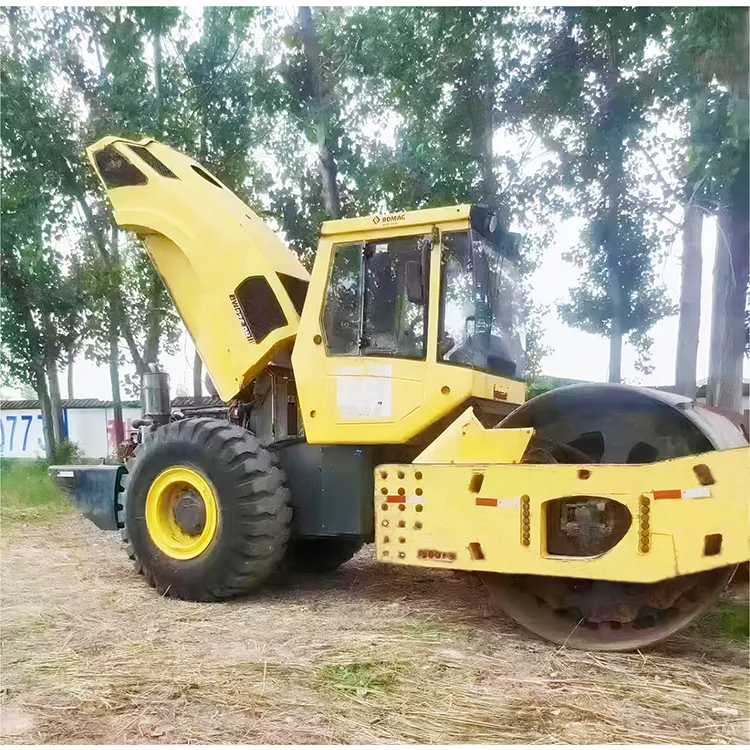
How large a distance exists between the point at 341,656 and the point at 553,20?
113 inches

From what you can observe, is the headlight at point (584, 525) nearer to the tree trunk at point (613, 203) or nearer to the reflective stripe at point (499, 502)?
the reflective stripe at point (499, 502)

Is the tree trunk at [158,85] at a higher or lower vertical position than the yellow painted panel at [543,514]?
higher

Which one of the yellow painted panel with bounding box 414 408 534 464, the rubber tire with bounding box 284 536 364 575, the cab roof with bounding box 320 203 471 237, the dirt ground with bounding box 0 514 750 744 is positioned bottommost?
the rubber tire with bounding box 284 536 364 575

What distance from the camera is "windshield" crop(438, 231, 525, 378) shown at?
2979 mm

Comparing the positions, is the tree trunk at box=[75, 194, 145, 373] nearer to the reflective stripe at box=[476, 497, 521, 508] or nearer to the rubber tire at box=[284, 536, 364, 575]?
the rubber tire at box=[284, 536, 364, 575]

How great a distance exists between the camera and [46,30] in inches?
164

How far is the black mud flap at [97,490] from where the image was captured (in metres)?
3.94

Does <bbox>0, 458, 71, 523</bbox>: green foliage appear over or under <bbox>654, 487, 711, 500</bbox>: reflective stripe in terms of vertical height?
under

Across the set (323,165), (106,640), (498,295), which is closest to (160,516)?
(106,640)

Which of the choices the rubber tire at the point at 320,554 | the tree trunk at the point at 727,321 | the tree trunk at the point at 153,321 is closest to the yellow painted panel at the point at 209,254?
the rubber tire at the point at 320,554

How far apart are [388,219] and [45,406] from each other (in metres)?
3.87

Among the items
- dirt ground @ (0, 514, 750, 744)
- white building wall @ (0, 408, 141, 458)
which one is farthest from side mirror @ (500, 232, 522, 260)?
white building wall @ (0, 408, 141, 458)

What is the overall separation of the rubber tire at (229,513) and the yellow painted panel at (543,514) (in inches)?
28.3

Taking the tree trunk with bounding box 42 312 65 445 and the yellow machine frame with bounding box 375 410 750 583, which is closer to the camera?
the yellow machine frame with bounding box 375 410 750 583
